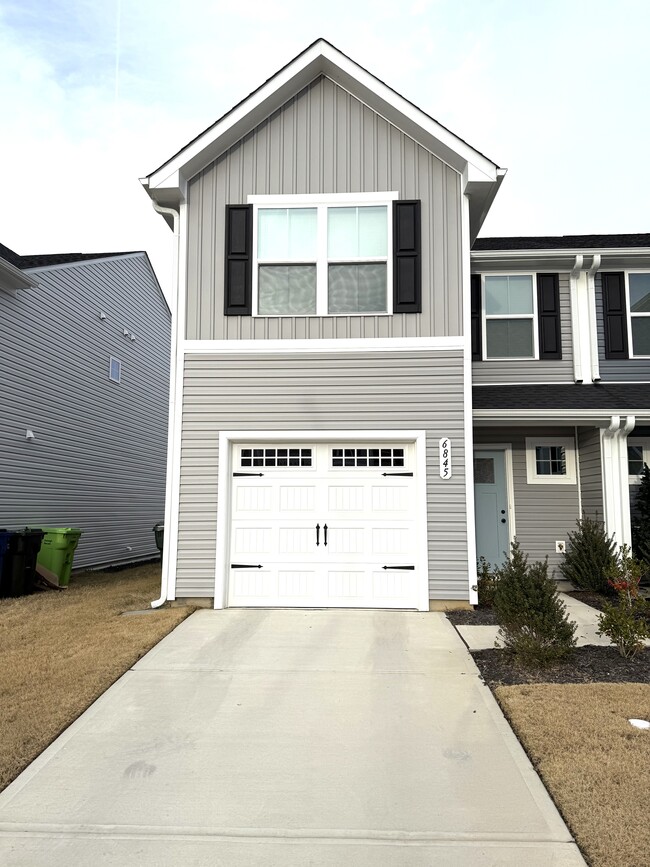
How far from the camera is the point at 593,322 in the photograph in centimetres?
1055

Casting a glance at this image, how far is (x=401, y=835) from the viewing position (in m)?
3.16

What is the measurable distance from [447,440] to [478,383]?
9.46 feet

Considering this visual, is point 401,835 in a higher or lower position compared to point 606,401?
lower

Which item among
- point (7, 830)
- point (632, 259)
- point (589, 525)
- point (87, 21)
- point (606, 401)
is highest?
point (87, 21)

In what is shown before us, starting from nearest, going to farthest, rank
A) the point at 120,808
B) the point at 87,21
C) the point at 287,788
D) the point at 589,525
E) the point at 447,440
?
the point at 120,808 < the point at 287,788 < the point at 447,440 < the point at 589,525 < the point at 87,21

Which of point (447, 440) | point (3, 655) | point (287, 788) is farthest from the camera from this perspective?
point (447, 440)

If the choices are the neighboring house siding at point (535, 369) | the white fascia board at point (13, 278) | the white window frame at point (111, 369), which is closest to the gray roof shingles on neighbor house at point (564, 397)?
the neighboring house siding at point (535, 369)

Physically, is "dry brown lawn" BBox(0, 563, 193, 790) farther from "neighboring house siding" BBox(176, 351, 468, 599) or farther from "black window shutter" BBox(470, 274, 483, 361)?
"black window shutter" BBox(470, 274, 483, 361)

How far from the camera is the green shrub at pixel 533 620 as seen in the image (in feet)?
18.0

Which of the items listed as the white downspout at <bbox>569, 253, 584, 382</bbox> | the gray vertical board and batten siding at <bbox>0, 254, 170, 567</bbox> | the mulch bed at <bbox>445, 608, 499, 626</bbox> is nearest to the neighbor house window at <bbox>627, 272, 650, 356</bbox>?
the white downspout at <bbox>569, 253, 584, 382</bbox>

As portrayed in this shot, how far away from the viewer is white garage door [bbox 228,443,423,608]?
8.05 meters

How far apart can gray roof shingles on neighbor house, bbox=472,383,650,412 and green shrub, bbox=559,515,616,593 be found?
5.73ft

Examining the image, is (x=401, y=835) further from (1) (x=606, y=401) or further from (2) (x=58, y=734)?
(1) (x=606, y=401)

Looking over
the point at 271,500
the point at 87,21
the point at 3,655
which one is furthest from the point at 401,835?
the point at 87,21
